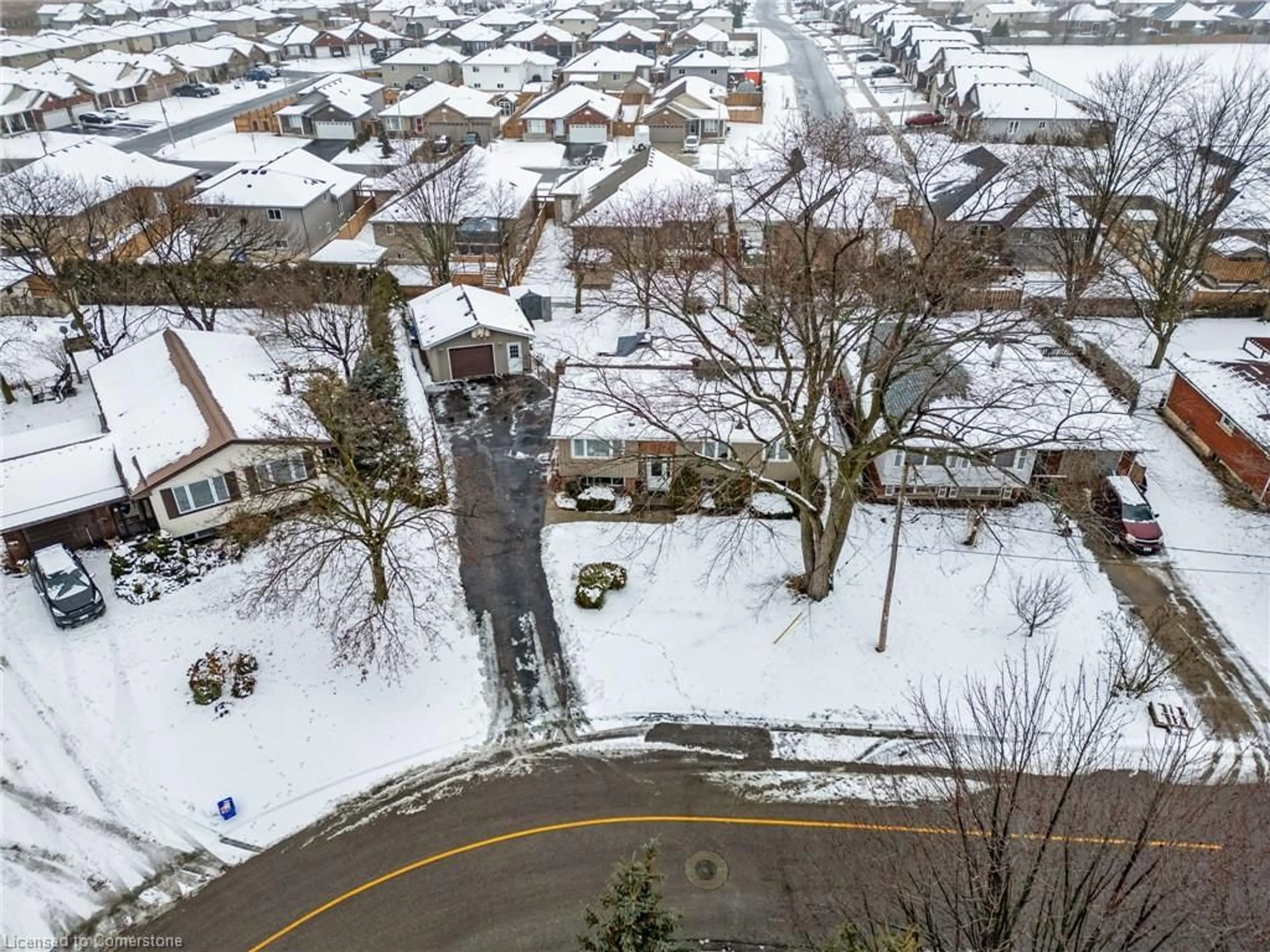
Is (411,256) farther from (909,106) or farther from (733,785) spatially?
(909,106)

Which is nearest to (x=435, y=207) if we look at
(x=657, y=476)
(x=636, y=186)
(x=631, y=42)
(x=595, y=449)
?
(x=636, y=186)

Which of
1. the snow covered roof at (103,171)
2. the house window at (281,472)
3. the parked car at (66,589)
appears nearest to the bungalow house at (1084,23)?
the snow covered roof at (103,171)

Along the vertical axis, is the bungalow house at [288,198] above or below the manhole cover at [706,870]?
above

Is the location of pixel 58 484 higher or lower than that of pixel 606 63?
lower

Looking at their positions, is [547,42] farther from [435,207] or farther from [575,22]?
[435,207]

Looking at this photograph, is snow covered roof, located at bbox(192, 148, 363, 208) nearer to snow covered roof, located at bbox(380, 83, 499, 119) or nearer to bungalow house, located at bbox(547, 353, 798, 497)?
snow covered roof, located at bbox(380, 83, 499, 119)

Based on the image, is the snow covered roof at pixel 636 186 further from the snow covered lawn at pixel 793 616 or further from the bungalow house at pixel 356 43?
the bungalow house at pixel 356 43
